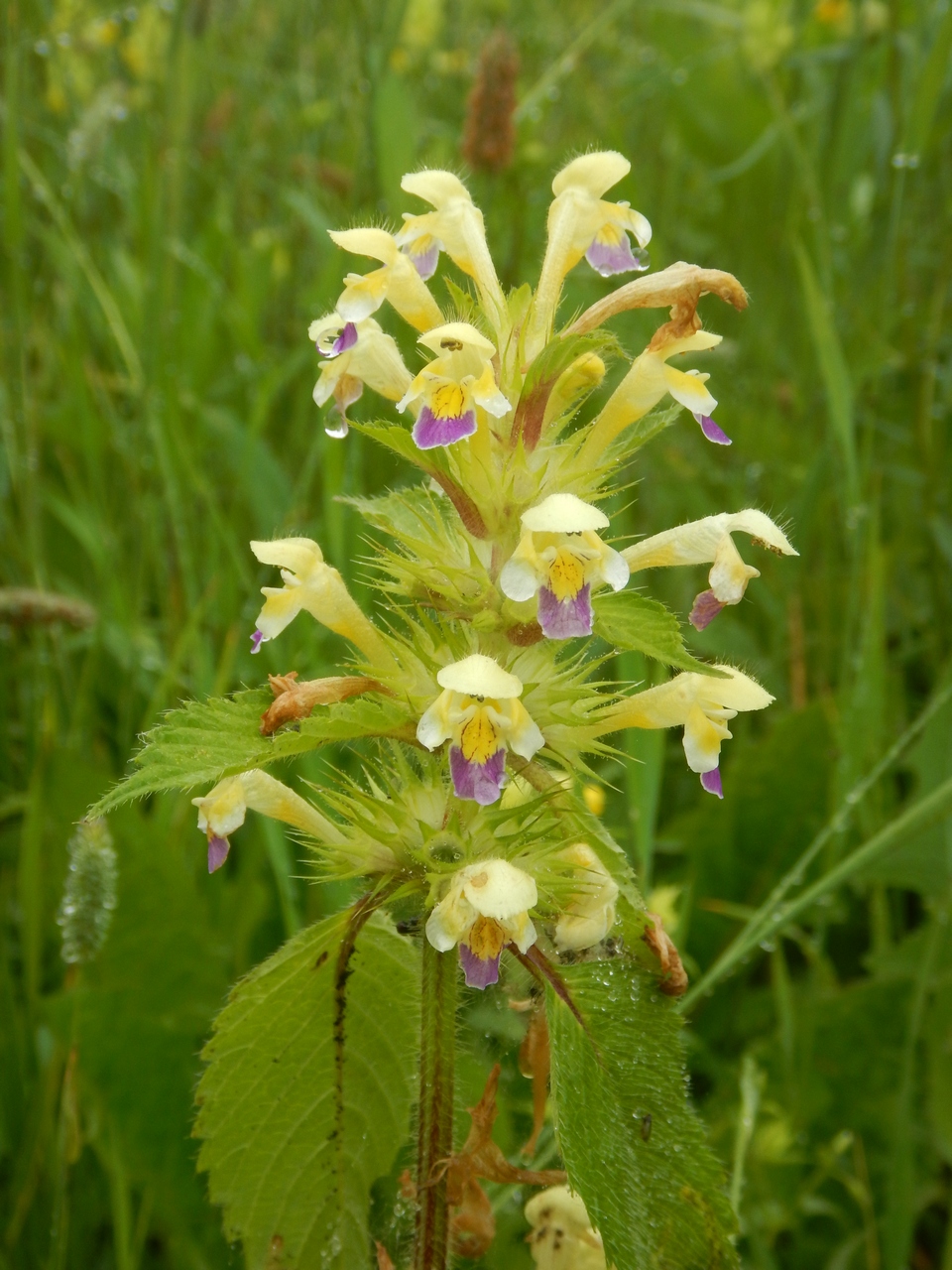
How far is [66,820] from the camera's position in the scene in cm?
167

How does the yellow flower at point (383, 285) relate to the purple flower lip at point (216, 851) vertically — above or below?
above

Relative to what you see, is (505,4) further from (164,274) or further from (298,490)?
(298,490)

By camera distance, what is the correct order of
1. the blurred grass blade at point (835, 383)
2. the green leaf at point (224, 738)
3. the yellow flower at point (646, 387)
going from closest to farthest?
the green leaf at point (224, 738)
the yellow flower at point (646, 387)
the blurred grass blade at point (835, 383)

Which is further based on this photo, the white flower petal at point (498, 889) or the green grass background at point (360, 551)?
the green grass background at point (360, 551)

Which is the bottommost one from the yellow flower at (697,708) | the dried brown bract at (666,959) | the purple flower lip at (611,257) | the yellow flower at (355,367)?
the dried brown bract at (666,959)

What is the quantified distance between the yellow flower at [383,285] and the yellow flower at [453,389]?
8 centimetres

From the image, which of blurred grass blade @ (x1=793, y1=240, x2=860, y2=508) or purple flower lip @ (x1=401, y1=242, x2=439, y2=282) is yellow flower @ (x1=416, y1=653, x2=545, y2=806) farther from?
blurred grass blade @ (x1=793, y1=240, x2=860, y2=508)

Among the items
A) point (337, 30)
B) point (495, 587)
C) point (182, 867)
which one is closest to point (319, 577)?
point (495, 587)

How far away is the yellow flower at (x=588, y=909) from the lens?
95 centimetres

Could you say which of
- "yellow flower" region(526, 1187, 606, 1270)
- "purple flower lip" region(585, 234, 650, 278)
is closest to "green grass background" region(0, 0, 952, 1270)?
"yellow flower" region(526, 1187, 606, 1270)

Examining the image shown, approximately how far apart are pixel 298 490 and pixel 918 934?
1.20 metres

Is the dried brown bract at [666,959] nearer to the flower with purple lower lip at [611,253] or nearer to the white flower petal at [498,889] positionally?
the white flower petal at [498,889]

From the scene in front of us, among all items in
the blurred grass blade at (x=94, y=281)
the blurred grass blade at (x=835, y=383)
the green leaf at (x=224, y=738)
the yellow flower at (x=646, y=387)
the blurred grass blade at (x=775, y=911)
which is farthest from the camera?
the blurred grass blade at (x=94, y=281)

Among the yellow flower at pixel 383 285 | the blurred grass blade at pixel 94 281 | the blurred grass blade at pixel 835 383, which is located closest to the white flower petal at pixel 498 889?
the yellow flower at pixel 383 285
